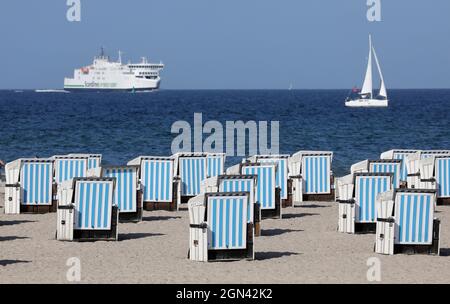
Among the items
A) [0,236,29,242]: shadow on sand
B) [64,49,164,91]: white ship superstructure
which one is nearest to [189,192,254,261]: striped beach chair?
[0,236,29,242]: shadow on sand

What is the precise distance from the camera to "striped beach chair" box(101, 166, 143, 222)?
17.2m

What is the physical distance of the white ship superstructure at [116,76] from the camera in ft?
615

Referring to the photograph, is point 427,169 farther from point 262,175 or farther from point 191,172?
point 191,172

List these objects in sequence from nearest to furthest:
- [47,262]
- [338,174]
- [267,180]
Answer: [47,262]
[267,180]
[338,174]

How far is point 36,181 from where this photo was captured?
61.5 feet

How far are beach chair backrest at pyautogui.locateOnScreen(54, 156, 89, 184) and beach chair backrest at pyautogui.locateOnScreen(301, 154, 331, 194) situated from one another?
13.0 feet

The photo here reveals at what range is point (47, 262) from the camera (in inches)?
542

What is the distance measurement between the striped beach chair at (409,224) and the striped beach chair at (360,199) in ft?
6.14

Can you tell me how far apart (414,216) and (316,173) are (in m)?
6.84

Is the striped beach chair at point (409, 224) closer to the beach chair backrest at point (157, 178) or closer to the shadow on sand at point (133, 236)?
the shadow on sand at point (133, 236)
